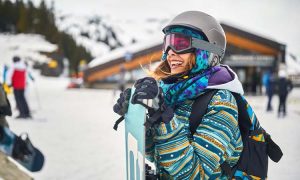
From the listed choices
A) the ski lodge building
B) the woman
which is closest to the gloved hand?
the woman

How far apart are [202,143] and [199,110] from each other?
160mm

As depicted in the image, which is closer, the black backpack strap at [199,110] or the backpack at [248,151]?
the black backpack strap at [199,110]

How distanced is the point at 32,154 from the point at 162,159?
1.99ft

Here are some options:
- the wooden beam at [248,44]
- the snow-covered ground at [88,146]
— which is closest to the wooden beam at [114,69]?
the wooden beam at [248,44]

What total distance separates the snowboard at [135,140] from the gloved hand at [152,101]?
1.3 inches

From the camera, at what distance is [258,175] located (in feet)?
4.87

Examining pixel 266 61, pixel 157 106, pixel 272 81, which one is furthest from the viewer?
pixel 266 61

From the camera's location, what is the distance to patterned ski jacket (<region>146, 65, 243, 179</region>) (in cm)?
120

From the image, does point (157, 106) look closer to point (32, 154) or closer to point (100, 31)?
point (32, 154)

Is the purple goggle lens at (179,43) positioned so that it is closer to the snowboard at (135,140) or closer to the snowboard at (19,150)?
the snowboard at (135,140)

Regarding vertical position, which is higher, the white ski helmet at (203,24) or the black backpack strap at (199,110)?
the white ski helmet at (203,24)

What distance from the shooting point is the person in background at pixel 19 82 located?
28.0 feet

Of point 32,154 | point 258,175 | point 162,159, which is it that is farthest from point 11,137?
point 258,175

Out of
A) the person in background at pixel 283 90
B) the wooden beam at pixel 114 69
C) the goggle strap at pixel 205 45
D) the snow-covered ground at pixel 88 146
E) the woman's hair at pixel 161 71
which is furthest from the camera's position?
the wooden beam at pixel 114 69
